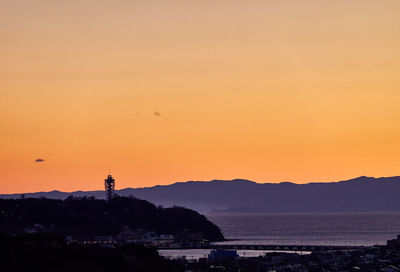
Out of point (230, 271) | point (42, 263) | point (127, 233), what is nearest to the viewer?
point (42, 263)

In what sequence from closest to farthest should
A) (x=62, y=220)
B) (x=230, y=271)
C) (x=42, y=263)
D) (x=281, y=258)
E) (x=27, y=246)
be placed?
(x=42, y=263), (x=27, y=246), (x=230, y=271), (x=281, y=258), (x=62, y=220)

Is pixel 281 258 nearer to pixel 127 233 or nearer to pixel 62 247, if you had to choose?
pixel 62 247

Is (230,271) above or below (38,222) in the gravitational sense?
below

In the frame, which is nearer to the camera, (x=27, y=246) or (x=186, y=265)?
(x=27, y=246)

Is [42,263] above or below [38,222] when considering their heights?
below

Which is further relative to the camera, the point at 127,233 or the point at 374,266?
the point at 127,233

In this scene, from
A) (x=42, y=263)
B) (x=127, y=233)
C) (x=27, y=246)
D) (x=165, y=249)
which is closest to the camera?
(x=42, y=263)

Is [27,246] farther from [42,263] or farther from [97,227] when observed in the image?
[97,227]

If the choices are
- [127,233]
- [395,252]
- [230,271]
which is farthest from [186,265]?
[127,233]

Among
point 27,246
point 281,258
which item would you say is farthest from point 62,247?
point 281,258
